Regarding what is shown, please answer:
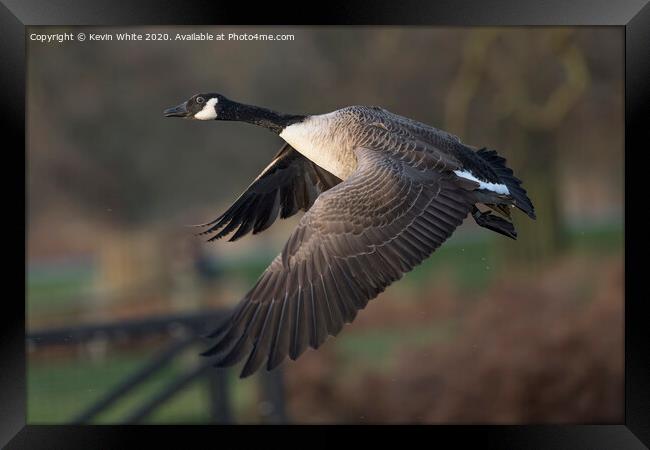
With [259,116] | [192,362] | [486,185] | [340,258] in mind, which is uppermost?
[259,116]

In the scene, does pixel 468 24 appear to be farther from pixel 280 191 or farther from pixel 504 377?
pixel 504 377

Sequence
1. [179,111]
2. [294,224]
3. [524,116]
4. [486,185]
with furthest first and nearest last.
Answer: [294,224], [524,116], [179,111], [486,185]

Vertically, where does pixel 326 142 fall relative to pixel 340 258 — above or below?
above

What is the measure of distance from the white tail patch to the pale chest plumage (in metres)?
0.63

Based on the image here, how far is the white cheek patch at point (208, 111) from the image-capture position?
5.44 metres

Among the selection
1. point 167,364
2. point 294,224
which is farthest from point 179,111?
point 294,224

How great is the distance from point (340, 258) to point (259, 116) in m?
1.61

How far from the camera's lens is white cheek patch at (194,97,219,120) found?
544 centimetres

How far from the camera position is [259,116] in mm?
5305

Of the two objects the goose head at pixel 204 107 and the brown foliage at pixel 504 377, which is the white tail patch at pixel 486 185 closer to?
the goose head at pixel 204 107

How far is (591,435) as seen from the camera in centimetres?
580

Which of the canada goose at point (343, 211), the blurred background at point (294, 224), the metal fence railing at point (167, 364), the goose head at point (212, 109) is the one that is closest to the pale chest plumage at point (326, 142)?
the canada goose at point (343, 211)

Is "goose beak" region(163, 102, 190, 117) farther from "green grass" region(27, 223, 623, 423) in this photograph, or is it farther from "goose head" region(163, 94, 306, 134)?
"green grass" region(27, 223, 623, 423)

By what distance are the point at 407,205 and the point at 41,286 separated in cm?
652
